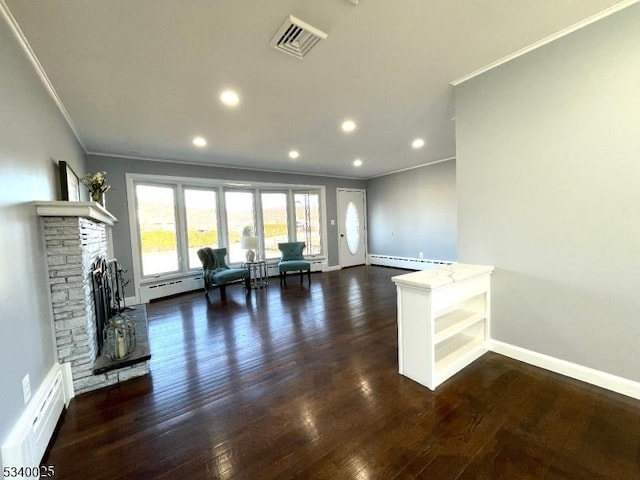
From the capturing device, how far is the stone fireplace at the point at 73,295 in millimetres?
1989

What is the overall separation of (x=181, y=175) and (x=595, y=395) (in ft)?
20.1

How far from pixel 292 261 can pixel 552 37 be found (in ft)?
16.6

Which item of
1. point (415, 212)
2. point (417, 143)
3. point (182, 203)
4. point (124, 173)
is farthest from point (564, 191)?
point (124, 173)

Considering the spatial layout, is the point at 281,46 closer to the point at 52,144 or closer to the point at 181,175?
the point at 52,144

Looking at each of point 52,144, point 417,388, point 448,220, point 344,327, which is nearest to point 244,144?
point 52,144

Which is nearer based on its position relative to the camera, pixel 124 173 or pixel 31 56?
pixel 31 56

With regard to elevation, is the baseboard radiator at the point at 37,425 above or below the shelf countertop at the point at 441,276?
below

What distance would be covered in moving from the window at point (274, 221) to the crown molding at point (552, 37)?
463 cm

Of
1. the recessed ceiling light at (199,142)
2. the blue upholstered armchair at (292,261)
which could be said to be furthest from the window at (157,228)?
the blue upholstered armchair at (292,261)

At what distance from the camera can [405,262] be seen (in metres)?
6.78

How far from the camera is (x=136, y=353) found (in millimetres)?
2350

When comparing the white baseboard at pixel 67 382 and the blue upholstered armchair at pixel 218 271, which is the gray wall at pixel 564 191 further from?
the blue upholstered armchair at pixel 218 271

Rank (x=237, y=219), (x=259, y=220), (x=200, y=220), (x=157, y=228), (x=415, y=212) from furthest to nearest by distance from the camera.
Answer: (x=415, y=212) → (x=259, y=220) → (x=237, y=219) → (x=200, y=220) → (x=157, y=228)

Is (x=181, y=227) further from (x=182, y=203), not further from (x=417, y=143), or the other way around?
(x=417, y=143)
